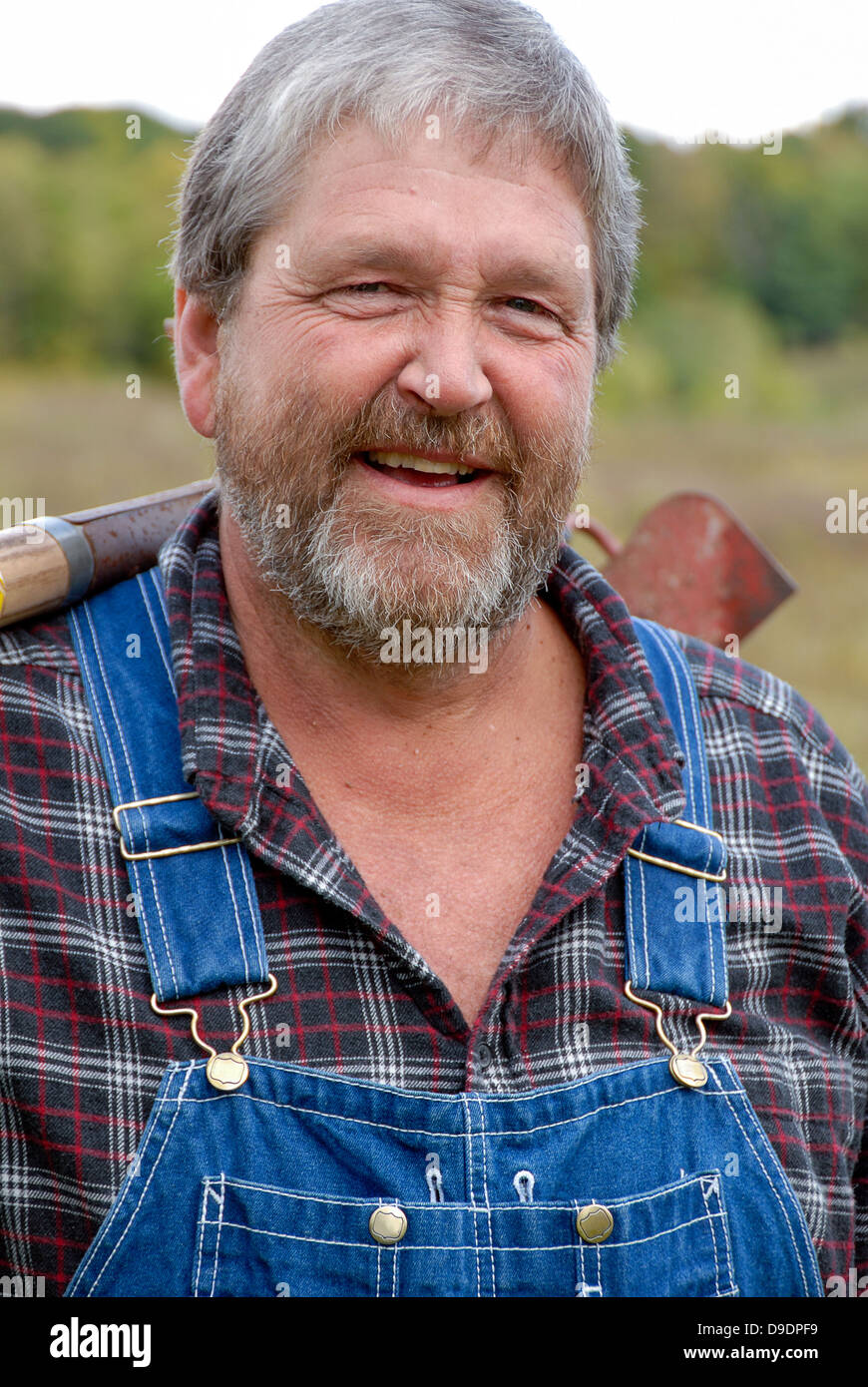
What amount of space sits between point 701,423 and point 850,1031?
1262 centimetres

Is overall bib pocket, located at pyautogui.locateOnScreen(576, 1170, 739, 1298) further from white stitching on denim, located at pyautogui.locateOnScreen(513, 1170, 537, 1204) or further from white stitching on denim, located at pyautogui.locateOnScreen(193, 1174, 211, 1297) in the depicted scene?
white stitching on denim, located at pyautogui.locateOnScreen(193, 1174, 211, 1297)

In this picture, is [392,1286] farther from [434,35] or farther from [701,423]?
[701,423]

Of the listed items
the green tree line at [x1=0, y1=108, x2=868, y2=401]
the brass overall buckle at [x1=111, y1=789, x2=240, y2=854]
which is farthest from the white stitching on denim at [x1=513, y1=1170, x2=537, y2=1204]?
the green tree line at [x1=0, y1=108, x2=868, y2=401]

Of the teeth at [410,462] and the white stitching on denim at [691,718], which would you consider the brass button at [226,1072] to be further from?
the teeth at [410,462]

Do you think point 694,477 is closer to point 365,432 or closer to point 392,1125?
point 365,432

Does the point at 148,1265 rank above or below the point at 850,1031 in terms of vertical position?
below

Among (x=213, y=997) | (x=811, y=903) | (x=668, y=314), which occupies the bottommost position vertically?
(x=213, y=997)

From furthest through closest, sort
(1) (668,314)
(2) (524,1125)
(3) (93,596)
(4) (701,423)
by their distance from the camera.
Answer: (1) (668,314)
(4) (701,423)
(3) (93,596)
(2) (524,1125)

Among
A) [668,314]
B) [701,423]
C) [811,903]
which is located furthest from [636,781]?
[668,314]

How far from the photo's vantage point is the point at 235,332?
6.08ft

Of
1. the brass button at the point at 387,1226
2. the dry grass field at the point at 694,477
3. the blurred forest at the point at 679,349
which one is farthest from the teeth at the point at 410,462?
the blurred forest at the point at 679,349

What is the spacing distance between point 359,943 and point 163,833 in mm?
274

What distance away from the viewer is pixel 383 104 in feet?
5.57

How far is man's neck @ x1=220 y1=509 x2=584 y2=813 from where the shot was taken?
1886mm
